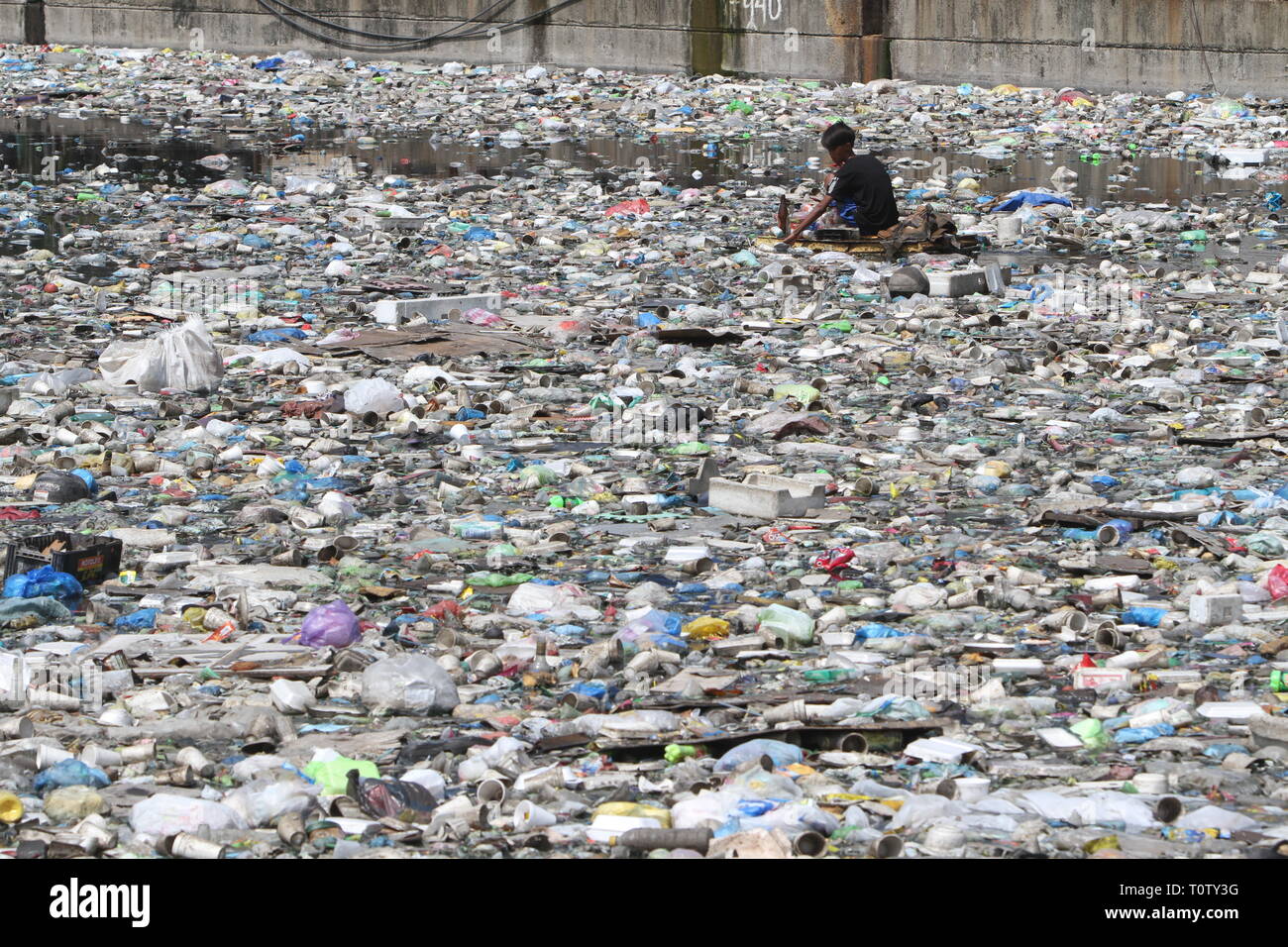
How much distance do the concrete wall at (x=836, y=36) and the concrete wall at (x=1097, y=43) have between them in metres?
0.02

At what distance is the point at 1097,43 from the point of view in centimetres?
1948

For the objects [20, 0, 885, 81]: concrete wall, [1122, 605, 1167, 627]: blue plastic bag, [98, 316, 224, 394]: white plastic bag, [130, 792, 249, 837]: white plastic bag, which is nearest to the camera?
[130, 792, 249, 837]: white plastic bag

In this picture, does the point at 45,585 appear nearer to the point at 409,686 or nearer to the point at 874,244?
the point at 409,686

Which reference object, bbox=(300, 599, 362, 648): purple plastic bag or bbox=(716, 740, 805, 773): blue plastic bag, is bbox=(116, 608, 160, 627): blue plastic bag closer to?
bbox=(300, 599, 362, 648): purple plastic bag

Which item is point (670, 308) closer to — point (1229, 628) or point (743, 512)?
point (743, 512)

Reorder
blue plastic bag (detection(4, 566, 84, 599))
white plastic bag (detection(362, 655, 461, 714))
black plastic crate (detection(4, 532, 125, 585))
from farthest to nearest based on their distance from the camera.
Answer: black plastic crate (detection(4, 532, 125, 585)) → blue plastic bag (detection(4, 566, 84, 599)) → white plastic bag (detection(362, 655, 461, 714))

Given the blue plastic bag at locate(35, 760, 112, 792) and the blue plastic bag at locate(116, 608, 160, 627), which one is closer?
the blue plastic bag at locate(35, 760, 112, 792)

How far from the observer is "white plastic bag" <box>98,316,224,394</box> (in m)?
7.72

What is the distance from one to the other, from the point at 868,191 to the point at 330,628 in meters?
7.02

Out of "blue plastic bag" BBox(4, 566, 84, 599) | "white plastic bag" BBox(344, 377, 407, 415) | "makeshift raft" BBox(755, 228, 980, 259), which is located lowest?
"blue plastic bag" BBox(4, 566, 84, 599)

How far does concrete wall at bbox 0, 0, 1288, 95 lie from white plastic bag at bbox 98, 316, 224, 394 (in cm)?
1423

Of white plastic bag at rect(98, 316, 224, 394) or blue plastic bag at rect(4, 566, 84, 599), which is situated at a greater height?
white plastic bag at rect(98, 316, 224, 394)

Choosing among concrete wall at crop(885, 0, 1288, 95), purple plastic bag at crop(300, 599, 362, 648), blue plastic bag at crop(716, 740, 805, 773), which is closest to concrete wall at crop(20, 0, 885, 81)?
concrete wall at crop(885, 0, 1288, 95)

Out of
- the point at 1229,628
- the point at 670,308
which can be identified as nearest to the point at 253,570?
the point at 1229,628
